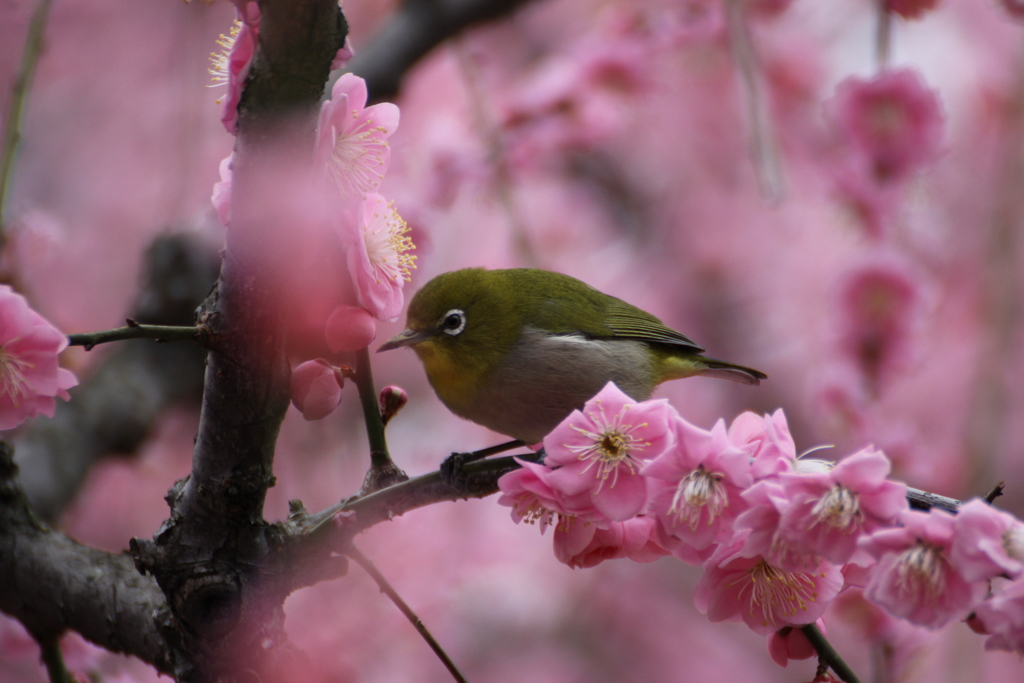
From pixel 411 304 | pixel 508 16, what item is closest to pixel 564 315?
pixel 411 304

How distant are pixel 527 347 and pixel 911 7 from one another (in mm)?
2142

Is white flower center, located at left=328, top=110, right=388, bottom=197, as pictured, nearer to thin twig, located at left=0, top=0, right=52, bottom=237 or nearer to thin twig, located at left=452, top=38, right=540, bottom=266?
thin twig, located at left=0, top=0, right=52, bottom=237

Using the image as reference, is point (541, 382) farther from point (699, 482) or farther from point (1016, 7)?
point (1016, 7)

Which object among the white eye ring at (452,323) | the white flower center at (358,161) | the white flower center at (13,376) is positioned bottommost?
the white flower center at (13,376)

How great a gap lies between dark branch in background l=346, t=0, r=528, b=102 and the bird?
998mm

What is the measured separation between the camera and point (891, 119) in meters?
3.77

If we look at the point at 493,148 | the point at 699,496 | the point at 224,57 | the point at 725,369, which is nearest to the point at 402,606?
the point at 699,496

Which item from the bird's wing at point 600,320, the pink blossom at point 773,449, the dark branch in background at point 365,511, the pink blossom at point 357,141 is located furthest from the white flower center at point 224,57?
the bird's wing at point 600,320

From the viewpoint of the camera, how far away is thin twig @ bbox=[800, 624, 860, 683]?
1.34 meters

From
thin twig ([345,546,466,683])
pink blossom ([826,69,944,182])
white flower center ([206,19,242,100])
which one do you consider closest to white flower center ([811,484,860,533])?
thin twig ([345,546,466,683])

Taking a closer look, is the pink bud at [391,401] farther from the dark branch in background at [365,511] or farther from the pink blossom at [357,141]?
the pink blossom at [357,141]

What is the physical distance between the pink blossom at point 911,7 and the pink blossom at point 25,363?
3190 mm

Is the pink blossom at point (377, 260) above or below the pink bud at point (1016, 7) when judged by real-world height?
below

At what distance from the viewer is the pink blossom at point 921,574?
1.11m
